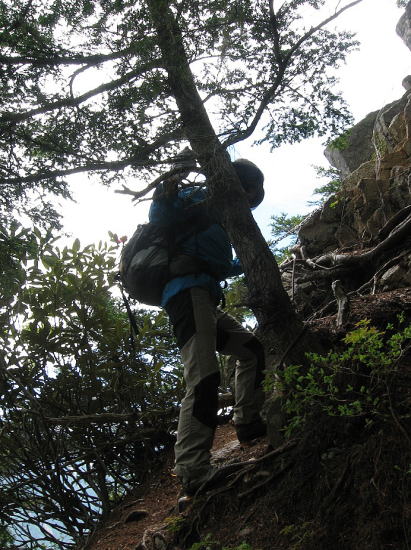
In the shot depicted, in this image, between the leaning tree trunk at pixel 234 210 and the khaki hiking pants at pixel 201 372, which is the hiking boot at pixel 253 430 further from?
the leaning tree trunk at pixel 234 210

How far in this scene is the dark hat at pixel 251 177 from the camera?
3.77 meters

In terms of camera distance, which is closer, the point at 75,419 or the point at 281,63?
the point at 281,63

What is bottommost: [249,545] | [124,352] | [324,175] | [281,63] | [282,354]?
[249,545]

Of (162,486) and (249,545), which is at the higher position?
(162,486)

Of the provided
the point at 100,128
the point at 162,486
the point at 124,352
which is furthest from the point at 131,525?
the point at 100,128

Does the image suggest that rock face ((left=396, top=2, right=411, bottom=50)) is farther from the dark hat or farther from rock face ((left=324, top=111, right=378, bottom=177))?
the dark hat

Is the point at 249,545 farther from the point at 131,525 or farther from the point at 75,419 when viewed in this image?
the point at 75,419

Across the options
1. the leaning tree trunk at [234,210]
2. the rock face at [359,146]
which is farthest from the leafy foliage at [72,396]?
the rock face at [359,146]

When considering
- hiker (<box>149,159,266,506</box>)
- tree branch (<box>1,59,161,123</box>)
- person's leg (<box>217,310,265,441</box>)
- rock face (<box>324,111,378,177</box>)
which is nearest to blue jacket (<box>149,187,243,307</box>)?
hiker (<box>149,159,266,506</box>)

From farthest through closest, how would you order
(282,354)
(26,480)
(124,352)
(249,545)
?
(124,352) → (26,480) → (282,354) → (249,545)

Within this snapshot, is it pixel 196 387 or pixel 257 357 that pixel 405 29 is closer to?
pixel 257 357

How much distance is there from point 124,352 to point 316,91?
3182 mm

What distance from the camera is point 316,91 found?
12.6ft

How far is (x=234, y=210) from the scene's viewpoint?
3.39m
